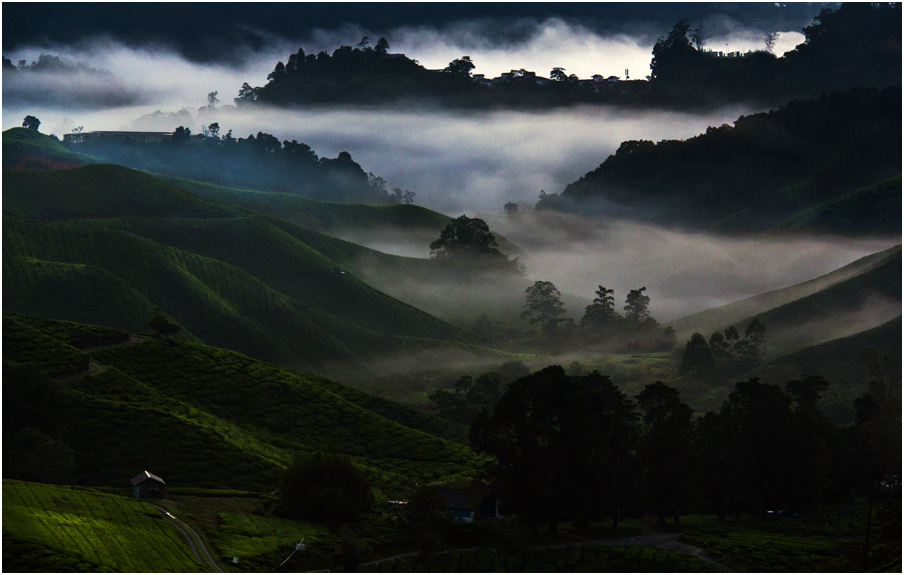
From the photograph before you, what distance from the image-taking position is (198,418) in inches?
4663

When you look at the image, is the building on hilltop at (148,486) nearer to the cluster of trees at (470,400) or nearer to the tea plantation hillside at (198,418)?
the tea plantation hillside at (198,418)

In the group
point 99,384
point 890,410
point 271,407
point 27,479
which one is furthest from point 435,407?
point 27,479

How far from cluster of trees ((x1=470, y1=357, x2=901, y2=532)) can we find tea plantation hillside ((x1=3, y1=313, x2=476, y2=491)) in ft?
84.8

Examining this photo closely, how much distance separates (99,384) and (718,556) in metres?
85.1

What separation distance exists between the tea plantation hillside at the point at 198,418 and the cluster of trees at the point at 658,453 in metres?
25.8

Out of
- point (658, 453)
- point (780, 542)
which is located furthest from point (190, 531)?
point (780, 542)

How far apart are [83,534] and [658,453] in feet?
202

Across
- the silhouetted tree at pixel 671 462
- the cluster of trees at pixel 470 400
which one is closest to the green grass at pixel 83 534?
the silhouetted tree at pixel 671 462

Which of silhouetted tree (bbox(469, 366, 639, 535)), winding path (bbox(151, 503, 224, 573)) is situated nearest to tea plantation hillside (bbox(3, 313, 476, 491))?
winding path (bbox(151, 503, 224, 573))

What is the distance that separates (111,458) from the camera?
320 feet

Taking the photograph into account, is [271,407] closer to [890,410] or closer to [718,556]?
[718,556]

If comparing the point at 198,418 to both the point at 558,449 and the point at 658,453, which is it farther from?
the point at 658,453

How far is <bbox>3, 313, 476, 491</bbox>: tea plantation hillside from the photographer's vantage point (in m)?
99.4

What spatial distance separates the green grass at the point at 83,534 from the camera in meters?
58.8
